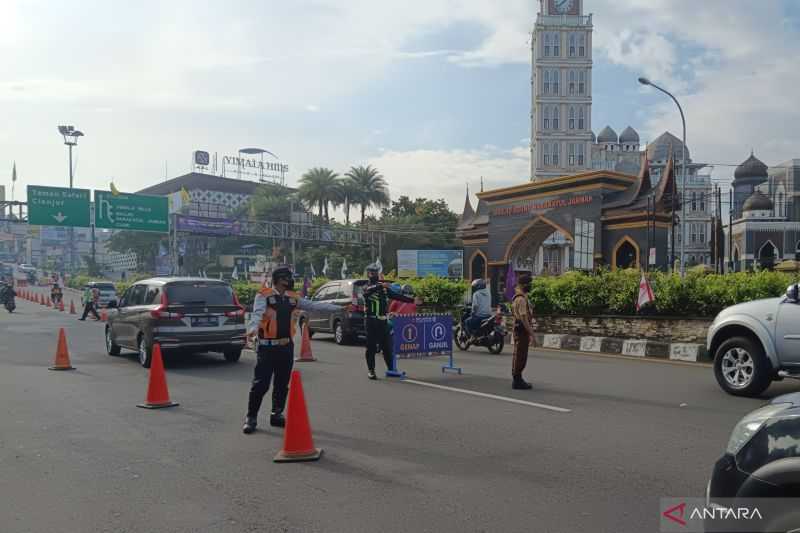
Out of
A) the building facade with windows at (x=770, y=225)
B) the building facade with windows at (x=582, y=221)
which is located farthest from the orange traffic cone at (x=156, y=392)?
the building facade with windows at (x=770, y=225)

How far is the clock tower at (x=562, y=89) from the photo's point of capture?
306 ft

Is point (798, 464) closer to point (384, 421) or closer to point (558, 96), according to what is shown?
point (384, 421)

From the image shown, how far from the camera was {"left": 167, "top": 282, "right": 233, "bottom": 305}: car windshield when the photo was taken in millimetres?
12438

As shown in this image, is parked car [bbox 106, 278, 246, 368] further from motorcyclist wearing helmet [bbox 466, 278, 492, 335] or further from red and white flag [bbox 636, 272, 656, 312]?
red and white flag [bbox 636, 272, 656, 312]

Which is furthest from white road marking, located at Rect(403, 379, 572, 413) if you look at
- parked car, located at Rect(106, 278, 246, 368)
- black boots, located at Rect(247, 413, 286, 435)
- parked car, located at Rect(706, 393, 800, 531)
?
parked car, located at Rect(706, 393, 800, 531)

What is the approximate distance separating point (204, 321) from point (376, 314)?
3.71 m

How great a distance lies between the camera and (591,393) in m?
9.18

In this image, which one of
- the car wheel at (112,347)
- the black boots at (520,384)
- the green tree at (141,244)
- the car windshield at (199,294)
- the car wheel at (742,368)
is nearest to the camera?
the car wheel at (742,368)

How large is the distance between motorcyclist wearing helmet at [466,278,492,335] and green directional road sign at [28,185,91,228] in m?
29.3

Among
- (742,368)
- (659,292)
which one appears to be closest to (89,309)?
(659,292)

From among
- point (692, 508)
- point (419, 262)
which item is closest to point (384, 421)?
point (692, 508)

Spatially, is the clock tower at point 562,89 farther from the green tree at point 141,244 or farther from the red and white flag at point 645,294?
the red and white flag at point 645,294

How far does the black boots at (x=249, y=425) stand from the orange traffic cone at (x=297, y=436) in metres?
1.11

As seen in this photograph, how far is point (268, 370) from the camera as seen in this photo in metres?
7.22
